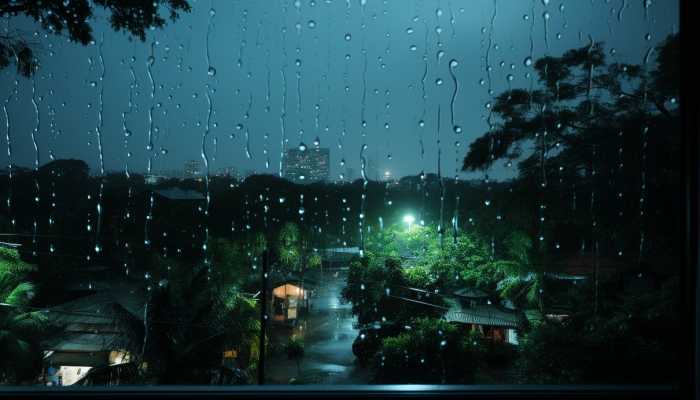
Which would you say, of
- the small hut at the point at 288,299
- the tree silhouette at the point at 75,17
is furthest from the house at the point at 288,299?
the tree silhouette at the point at 75,17

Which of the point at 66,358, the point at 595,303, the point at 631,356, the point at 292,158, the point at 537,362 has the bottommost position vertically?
the point at 66,358

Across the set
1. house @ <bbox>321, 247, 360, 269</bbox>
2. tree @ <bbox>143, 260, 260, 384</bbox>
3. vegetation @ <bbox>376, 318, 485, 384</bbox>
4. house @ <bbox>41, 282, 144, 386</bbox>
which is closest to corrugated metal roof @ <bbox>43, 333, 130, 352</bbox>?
house @ <bbox>41, 282, 144, 386</bbox>

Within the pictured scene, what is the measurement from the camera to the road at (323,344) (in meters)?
5.64

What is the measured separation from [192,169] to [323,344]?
3.78 m

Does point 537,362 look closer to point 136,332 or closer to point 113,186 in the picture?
point 136,332

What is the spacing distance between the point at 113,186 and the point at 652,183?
23.6 feet

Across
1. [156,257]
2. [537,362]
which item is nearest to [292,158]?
[537,362]

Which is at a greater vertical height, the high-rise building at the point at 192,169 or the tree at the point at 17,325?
the high-rise building at the point at 192,169

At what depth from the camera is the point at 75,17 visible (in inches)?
88.4

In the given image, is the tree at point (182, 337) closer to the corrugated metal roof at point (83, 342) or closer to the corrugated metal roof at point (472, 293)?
the corrugated metal roof at point (83, 342)

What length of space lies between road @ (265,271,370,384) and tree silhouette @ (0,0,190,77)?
418cm

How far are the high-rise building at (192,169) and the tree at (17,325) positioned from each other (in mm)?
2632

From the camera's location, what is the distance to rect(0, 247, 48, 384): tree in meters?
5.00

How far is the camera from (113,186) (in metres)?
6.00
